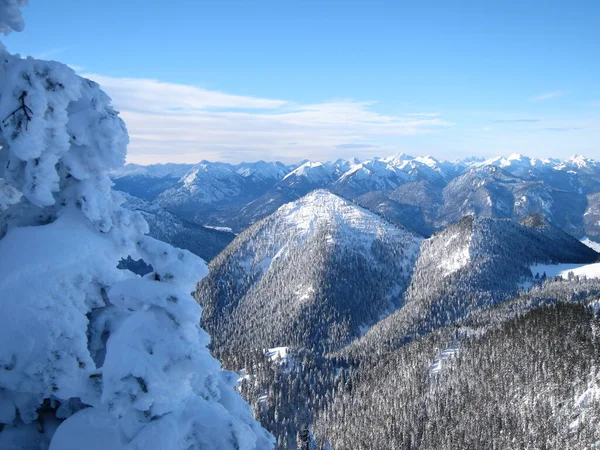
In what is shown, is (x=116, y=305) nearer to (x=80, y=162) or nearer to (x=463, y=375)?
(x=80, y=162)

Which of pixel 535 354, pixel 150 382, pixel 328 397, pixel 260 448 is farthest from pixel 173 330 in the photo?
pixel 328 397

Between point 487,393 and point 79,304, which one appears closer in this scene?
point 79,304

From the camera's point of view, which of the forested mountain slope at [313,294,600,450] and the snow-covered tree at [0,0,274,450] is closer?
the snow-covered tree at [0,0,274,450]

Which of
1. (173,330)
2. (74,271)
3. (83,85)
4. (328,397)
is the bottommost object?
Answer: (328,397)

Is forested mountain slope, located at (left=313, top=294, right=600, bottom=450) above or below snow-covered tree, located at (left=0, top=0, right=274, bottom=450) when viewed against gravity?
below

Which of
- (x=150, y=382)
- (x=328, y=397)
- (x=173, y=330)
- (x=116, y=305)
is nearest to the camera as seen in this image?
(x=150, y=382)

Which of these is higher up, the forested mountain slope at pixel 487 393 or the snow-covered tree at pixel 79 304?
the snow-covered tree at pixel 79 304

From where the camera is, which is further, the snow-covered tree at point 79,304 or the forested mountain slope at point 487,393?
the forested mountain slope at point 487,393

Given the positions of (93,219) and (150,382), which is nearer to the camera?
(150,382)
